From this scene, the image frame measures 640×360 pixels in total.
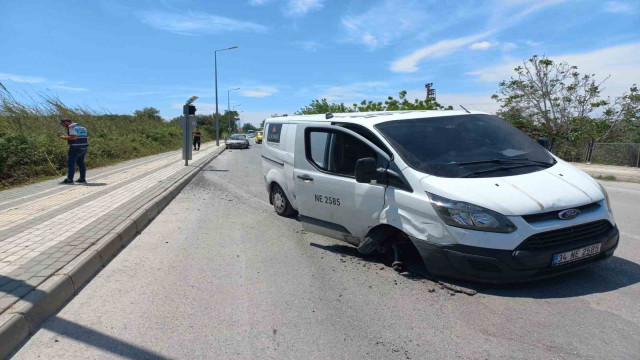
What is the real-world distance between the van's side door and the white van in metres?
0.01

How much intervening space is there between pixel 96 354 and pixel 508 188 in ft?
11.8

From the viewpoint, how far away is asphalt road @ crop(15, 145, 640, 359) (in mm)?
2986

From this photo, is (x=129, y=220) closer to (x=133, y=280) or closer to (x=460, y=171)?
(x=133, y=280)

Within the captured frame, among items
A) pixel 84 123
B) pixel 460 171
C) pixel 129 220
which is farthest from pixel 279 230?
pixel 84 123

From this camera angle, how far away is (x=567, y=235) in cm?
366

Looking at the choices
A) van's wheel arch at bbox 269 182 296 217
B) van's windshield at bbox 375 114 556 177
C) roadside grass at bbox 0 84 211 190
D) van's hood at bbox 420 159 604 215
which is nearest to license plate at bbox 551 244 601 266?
van's hood at bbox 420 159 604 215

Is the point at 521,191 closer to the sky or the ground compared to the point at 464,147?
closer to the ground

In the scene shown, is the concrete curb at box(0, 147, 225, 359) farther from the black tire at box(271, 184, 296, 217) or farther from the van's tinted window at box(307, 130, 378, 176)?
the van's tinted window at box(307, 130, 378, 176)

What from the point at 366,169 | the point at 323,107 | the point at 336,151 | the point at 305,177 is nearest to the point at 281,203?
the point at 305,177

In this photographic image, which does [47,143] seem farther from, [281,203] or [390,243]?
[390,243]

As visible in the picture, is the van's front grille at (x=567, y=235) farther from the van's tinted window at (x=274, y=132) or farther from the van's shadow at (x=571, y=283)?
the van's tinted window at (x=274, y=132)

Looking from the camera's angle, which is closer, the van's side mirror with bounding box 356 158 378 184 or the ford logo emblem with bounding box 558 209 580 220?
the ford logo emblem with bounding box 558 209 580 220

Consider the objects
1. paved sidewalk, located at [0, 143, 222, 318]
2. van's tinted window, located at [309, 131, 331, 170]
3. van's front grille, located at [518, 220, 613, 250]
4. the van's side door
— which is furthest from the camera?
van's tinted window, located at [309, 131, 331, 170]

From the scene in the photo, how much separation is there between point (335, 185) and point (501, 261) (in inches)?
82.9
